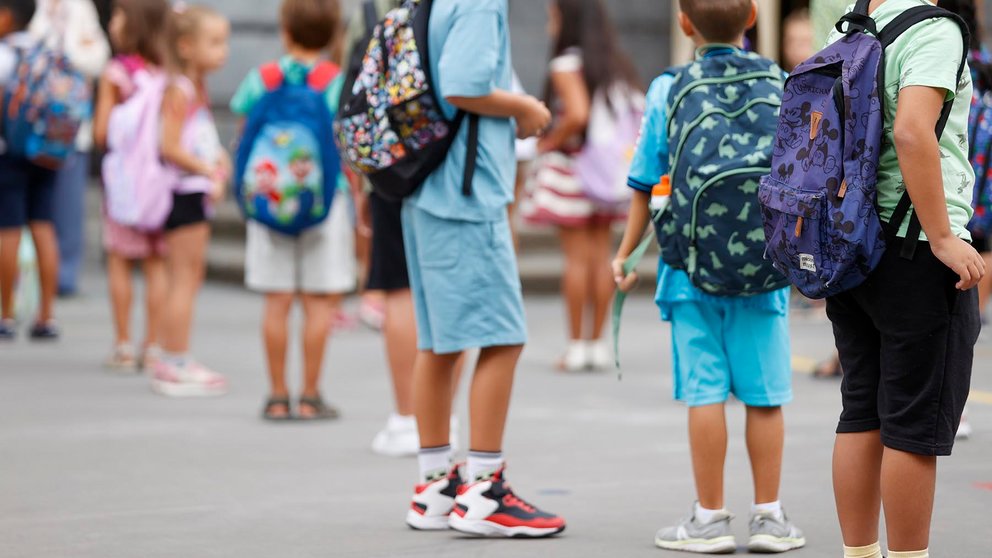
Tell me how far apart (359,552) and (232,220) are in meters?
9.50

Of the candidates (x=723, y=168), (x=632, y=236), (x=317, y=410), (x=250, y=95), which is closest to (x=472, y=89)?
(x=632, y=236)

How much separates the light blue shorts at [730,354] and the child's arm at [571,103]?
4056 millimetres

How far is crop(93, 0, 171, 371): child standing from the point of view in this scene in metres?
8.27

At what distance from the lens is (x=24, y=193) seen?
9.58 metres

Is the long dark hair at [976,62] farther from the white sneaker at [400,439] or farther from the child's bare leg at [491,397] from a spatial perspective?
the white sneaker at [400,439]

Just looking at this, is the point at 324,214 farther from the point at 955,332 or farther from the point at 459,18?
the point at 955,332

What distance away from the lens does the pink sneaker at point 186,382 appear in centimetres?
782

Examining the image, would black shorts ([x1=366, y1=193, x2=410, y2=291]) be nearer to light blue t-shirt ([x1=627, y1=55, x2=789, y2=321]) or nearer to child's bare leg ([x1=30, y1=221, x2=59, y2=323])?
light blue t-shirt ([x1=627, y1=55, x2=789, y2=321])

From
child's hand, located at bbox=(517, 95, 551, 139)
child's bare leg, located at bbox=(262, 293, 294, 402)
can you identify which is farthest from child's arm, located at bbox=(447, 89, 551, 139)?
child's bare leg, located at bbox=(262, 293, 294, 402)

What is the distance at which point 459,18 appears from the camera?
15.6 feet

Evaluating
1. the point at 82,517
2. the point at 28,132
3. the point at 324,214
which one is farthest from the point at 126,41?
the point at 82,517

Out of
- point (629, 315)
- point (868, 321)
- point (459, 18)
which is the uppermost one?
point (459, 18)

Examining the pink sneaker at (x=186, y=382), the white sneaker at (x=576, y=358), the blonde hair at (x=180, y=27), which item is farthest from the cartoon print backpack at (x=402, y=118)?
the white sneaker at (x=576, y=358)

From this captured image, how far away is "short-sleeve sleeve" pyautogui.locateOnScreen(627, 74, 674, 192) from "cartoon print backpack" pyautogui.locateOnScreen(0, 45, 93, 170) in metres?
5.47
